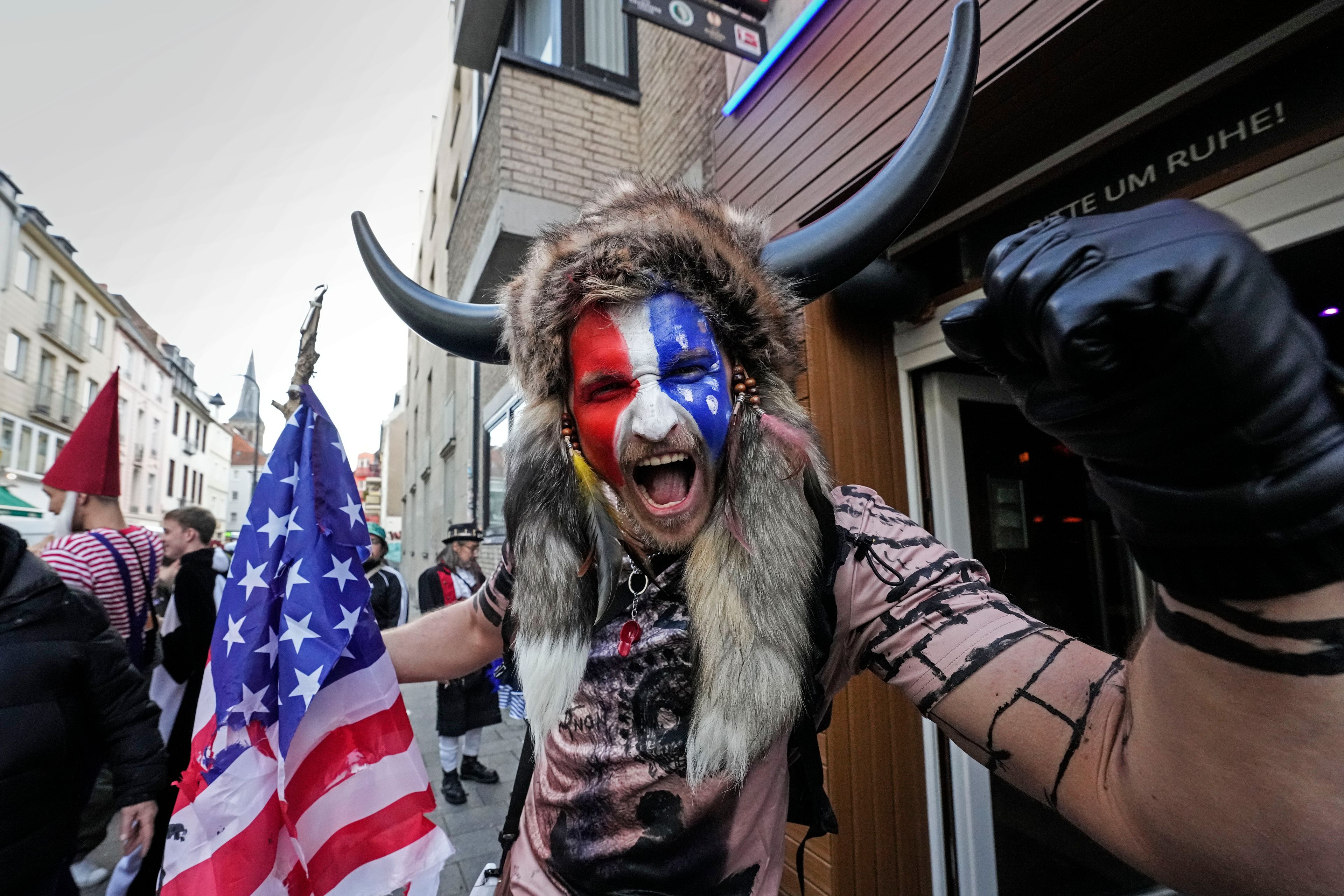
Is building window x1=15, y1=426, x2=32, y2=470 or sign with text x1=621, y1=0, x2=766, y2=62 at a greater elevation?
building window x1=15, y1=426, x2=32, y2=470

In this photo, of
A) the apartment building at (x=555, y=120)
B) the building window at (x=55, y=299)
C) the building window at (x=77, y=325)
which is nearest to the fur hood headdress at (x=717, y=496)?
the apartment building at (x=555, y=120)

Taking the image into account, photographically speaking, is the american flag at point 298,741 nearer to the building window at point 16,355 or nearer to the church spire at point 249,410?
the building window at point 16,355

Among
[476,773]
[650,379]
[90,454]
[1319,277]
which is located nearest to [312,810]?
[650,379]

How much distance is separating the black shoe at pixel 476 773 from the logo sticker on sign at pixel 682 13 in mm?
5938

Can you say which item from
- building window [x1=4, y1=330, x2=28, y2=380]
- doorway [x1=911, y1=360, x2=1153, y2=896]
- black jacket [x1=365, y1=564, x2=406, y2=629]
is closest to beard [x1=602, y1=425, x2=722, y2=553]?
doorway [x1=911, y1=360, x2=1153, y2=896]

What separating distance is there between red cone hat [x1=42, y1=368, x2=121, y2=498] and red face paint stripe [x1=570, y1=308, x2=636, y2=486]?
3.20 m

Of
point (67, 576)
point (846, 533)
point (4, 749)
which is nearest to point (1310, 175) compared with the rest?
point (846, 533)

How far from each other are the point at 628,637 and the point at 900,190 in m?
1.30

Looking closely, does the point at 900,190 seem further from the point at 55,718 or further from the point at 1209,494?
the point at 55,718

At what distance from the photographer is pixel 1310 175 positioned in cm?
183

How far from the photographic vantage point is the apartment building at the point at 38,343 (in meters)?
25.4

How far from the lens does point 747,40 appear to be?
3879 mm

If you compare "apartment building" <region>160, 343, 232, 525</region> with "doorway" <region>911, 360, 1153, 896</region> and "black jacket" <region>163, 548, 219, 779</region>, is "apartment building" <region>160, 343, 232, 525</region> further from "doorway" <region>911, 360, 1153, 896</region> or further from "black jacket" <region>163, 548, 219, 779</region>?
"doorway" <region>911, 360, 1153, 896</region>

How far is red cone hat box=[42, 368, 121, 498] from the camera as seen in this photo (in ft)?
10.8
